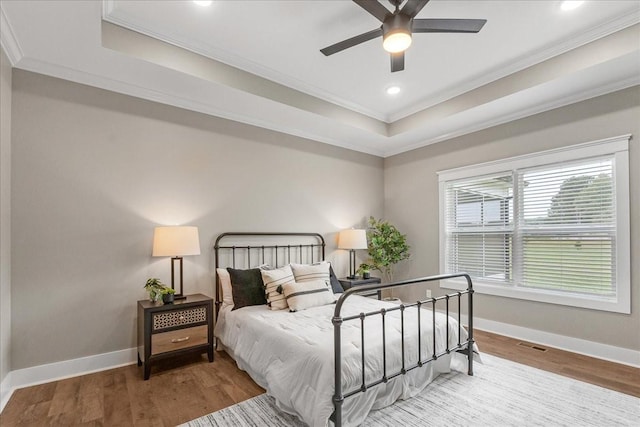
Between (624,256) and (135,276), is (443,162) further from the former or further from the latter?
(135,276)

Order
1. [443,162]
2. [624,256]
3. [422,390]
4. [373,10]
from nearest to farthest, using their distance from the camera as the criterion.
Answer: [373,10]
[422,390]
[624,256]
[443,162]

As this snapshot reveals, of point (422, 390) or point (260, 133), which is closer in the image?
point (422, 390)

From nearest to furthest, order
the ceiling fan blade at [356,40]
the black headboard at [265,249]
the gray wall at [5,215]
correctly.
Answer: the ceiling fan blade at [356,40] → the gray wall at [5,215] → the black headboard at [265,249]

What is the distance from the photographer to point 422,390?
2578 mm

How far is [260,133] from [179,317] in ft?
7.94

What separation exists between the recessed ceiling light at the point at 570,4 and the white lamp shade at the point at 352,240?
3.23 meters

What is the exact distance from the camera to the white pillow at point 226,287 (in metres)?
3.46

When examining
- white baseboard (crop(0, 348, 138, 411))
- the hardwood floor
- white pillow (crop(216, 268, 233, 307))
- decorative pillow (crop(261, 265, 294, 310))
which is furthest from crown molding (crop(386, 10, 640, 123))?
white baseboard (crop(0, 348, 138, 411))

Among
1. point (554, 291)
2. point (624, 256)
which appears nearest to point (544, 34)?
point (624, 256)

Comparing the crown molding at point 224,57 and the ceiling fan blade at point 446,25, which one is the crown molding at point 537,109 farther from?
the ceiling fan blade at point 446,25

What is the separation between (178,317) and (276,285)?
0.97m

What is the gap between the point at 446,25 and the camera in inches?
88.7

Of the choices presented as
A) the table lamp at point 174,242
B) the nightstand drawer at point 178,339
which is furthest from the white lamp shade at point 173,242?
the nightstand drawer at point 178,339

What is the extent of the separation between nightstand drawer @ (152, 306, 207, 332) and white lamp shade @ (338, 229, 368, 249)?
2.20 meters
